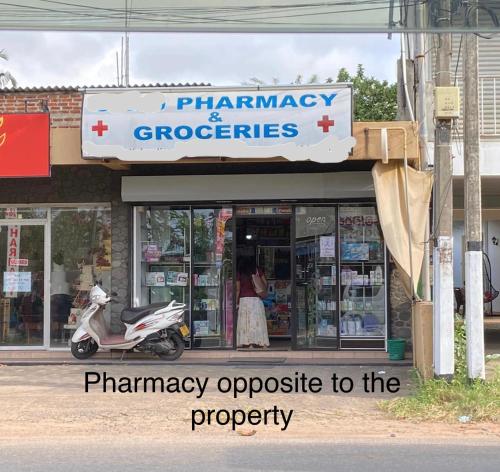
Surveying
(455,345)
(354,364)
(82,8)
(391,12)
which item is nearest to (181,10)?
(82,8)

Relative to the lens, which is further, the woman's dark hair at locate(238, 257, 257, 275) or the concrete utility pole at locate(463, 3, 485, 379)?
the woman's dark hair at locate(238, 257, 257, 275)

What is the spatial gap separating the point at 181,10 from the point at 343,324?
6.81 meters

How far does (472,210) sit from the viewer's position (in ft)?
28.9

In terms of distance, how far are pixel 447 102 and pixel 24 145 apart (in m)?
6.66

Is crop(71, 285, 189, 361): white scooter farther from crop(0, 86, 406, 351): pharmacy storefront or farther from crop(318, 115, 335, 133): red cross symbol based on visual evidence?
crop(318, 115, 335, 133): red cross symbol

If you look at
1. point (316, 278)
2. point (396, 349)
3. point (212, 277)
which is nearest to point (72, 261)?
point (212, 277)

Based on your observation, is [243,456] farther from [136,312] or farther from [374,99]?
[374,99]

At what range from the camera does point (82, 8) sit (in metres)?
7.41

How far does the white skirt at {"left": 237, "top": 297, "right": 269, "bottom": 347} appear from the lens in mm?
12547

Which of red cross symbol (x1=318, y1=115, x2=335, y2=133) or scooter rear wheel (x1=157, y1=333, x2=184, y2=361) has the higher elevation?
red cross symbol (x1=318, y1=115, x2=335, y2=133)

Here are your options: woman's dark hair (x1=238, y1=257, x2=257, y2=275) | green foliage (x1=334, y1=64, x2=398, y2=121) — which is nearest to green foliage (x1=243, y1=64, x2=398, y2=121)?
green foliage (x1=334, y1=64, x2=398, y2=121)

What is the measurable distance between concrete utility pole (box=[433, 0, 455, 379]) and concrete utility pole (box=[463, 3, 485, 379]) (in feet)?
0.68

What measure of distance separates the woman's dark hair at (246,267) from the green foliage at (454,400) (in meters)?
4.55

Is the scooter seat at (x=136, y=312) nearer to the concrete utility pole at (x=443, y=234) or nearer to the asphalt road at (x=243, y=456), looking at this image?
the asphalt road at (x=243, y=456)
